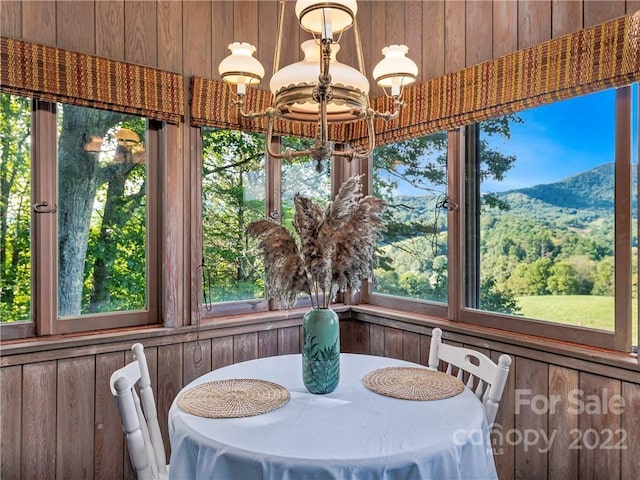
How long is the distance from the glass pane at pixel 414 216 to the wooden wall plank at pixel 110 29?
1577mm

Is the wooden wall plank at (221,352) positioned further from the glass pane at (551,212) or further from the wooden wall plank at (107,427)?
the glass pane at (551,212)

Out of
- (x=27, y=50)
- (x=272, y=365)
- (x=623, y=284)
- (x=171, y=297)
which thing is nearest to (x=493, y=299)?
(x=623, y=284)

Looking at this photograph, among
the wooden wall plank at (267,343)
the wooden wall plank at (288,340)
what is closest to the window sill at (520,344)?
the wooden wall plank at (288,340)

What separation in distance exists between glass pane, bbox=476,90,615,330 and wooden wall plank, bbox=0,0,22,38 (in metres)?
2.23

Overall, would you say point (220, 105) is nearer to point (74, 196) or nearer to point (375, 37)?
point (74, 196)

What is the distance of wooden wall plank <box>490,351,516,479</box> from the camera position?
201 centimetres

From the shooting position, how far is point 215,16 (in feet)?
7.94

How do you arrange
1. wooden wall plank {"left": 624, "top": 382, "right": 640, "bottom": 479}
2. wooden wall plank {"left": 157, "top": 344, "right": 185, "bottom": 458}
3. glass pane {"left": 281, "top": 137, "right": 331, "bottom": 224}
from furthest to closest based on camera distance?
glass pane {"left": 281, "top": 137, "right": 331, "bottom": 224}, wooden wall plank {"left": 157, "top": 344, "right": 185, "bottom": 458}, wooden wall plank {"left": 624, "top": 382, "right": 640, "bottom": 479}

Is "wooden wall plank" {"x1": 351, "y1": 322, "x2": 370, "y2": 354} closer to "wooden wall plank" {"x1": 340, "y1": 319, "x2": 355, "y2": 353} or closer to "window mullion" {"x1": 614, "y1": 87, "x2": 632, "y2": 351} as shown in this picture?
"wooden wall plank" {"x1": 340, "y1": 319, "x2": 355, "y2": 353}

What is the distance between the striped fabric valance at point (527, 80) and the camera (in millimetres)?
1648

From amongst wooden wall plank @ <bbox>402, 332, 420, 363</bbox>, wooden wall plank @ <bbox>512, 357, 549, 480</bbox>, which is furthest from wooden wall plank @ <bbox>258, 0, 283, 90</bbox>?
wooden wall plank @ <bbox>512, 357, 549, 480</bbox>

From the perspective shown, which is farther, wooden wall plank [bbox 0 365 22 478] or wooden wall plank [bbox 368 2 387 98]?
wooden wall plank [bbox 368 2 387 98]

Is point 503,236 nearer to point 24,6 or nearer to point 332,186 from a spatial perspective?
point 332,186

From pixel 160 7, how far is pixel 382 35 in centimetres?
131
